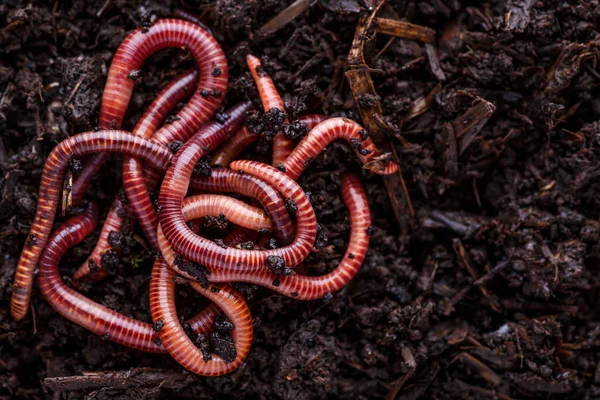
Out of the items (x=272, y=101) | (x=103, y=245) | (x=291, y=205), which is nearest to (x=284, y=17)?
(x=272, y=101)

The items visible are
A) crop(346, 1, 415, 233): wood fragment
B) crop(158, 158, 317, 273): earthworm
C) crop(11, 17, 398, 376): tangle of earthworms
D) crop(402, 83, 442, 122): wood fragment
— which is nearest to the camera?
crop(158, 158, 317, 273): earthworm

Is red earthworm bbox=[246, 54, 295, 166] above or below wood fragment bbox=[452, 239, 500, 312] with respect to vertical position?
above

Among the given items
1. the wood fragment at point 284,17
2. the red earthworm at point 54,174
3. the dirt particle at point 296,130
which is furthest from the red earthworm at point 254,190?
the wood fragment at point 284,17

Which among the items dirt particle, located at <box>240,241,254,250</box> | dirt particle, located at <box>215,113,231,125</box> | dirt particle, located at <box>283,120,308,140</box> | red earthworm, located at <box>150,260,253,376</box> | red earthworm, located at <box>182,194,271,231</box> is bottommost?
red earthworm, located at <box>150,260,253,376</box>

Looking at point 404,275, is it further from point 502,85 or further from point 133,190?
point 133,190

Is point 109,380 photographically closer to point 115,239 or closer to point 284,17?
point 115,239

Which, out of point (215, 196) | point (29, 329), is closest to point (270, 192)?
point (215, 196)

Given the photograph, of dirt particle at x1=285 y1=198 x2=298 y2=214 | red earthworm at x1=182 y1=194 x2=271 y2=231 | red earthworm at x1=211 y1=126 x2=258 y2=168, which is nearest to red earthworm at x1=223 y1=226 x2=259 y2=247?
red earthworm at x1=182 y1=194 x2=271 y2=231

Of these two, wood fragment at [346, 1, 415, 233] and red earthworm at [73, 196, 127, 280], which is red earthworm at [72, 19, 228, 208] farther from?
wood fragment at [346, 1, 415, 233]
